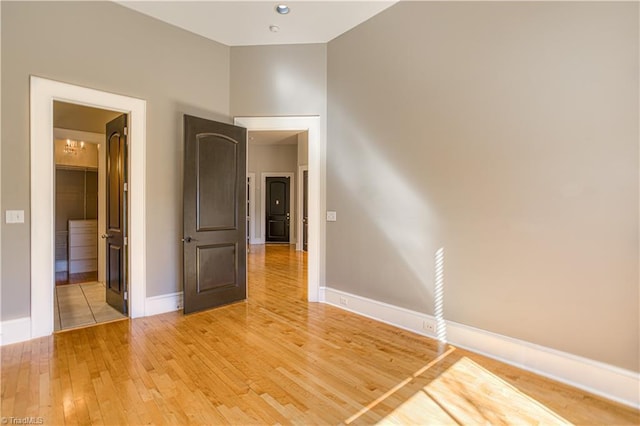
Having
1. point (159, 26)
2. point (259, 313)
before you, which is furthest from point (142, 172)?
point (259, 313)

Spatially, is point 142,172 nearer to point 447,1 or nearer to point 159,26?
point 159,26

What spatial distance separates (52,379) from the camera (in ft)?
7.55

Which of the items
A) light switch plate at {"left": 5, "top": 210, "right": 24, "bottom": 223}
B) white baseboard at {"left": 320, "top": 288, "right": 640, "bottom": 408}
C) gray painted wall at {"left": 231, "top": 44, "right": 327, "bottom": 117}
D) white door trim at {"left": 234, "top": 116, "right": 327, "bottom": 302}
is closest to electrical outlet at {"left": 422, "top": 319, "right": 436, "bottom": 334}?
white baseboard at {"left": 320, "top": 288, "right": 640, "bottom": 408}

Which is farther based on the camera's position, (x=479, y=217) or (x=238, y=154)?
(x=238, y=154)

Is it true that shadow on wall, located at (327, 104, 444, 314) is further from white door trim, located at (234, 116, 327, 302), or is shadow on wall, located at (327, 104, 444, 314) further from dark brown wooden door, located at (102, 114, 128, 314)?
dark brown wooden door, located at (102, 114, 128, 314)

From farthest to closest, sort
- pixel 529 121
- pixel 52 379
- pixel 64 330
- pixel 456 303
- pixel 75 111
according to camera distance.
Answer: pixel 75 111
pixel 64 330
pixel 456 303
pixel 529 121
pixel 52 379

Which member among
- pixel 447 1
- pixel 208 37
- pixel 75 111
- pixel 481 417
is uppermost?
pixel 208 37

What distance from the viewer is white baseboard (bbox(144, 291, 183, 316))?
372 cm

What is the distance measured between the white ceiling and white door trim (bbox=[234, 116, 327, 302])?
1.00m

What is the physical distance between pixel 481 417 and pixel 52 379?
116 inches

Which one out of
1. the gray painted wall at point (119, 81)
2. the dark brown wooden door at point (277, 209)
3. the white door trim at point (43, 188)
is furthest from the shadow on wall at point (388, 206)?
the dark brown wooden door at point (277, 209)

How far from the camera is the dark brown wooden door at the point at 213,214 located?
3.73 m

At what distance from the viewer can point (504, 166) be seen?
8.68 feet

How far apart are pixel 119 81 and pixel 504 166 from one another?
393 centimetres
